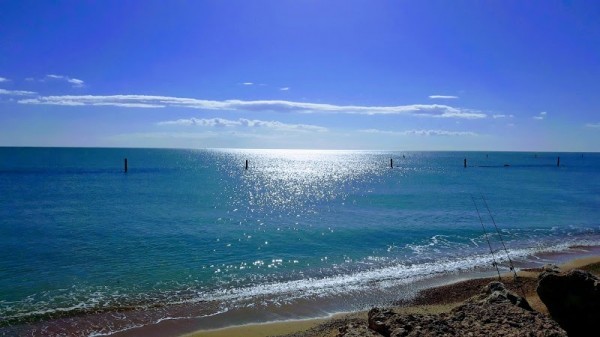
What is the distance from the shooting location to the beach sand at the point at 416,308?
1308 centimetres

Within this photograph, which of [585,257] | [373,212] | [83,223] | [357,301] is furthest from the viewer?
[373,212]

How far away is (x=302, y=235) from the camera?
1124 inches

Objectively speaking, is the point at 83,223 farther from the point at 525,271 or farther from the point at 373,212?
the point at 525,271

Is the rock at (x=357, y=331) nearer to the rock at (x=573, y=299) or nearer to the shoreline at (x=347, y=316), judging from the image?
the rock at (x=573, y=299)

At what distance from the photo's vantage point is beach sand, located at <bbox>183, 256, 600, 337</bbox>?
13077 millimetres

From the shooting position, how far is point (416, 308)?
15203mm

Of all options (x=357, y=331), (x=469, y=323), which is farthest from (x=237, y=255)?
(x=469, y=323)

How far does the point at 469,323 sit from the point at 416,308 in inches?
325

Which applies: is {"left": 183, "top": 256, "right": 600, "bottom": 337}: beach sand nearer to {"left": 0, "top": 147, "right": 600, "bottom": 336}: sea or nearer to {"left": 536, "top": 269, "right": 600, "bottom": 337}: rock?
{"left": 0, "top": 147, "right": 600, "bottom": 336}: sea

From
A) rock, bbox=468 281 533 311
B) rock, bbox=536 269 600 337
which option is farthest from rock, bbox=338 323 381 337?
rock, bbox=536 269 600 337

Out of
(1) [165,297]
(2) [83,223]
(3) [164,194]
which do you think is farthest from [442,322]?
(3) [164,194]

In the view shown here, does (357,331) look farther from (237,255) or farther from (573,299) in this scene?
(237,255)

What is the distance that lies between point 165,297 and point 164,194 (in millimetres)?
38959

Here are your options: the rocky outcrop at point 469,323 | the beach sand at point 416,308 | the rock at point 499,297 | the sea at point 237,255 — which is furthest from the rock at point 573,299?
the sea at point 237,255
